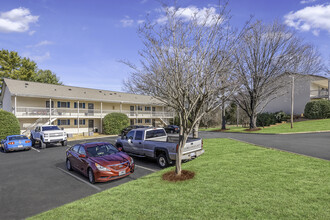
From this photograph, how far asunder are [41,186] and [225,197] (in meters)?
6.82

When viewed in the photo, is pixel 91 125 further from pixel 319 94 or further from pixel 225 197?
pixel 319 94

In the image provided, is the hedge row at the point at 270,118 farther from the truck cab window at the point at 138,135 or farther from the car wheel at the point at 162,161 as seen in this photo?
the car wheel at the point at 162,161

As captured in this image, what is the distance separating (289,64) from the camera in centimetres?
2377

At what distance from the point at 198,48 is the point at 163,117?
31.1 m

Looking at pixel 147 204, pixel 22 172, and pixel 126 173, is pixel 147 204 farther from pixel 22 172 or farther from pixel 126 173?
pixel 22 172

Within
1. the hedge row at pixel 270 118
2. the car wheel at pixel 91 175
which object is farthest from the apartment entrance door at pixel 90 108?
→ the hedge row at pixel 270 118

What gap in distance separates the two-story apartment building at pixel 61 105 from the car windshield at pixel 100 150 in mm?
9861

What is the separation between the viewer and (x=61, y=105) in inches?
1055

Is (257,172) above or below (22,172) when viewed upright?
above

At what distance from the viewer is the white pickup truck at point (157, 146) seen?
343 inches

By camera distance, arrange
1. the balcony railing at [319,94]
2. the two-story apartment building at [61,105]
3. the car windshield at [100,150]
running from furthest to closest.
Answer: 1. the balcony railing at [319,94]
2. the two-story apartment building at [61,105]
3. the car windshield at [100,150]

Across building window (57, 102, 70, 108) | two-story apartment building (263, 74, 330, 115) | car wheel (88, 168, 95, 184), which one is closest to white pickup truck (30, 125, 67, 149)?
building window (57, 102, 70, 108)

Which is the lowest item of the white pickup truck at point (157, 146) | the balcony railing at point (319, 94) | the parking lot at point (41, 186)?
the parking lot at point (41, 186)

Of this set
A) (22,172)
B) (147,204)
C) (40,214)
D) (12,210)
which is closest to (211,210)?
(147,204)
